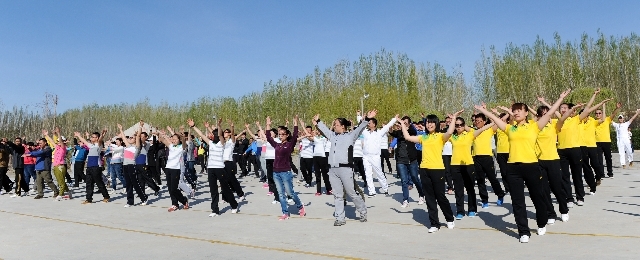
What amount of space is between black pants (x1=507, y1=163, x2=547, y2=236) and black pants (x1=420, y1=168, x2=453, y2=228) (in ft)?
3.66

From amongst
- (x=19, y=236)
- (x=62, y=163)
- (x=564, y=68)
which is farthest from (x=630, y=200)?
(x=564, y=68)

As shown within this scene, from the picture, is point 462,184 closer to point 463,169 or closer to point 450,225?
point 463,169


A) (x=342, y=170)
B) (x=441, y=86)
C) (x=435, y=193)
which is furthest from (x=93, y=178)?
(x=441, y=86)

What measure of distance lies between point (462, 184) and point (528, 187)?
1922 millimetres

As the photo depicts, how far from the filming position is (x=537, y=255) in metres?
5.77

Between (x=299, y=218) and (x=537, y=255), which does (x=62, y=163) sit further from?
(x=537, y=255)

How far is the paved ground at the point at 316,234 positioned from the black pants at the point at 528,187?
1.09 ft

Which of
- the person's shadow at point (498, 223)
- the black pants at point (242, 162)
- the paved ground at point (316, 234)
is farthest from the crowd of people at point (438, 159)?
the black pants at point (242, 162)

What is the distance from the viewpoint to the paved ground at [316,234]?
629 cm

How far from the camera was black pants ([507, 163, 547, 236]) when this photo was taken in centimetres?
666

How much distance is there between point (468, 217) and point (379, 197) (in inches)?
136

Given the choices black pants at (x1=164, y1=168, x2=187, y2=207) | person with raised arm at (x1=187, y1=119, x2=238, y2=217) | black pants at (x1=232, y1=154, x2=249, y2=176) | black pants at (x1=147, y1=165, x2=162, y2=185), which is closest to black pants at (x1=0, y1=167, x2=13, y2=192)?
black pants at (x1=147, y1=165, x2=162, y2=185)

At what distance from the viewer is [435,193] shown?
7730 mm

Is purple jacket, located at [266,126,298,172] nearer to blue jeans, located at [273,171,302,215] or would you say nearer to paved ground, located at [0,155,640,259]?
blue jeans, located at [273,171,302,215]
